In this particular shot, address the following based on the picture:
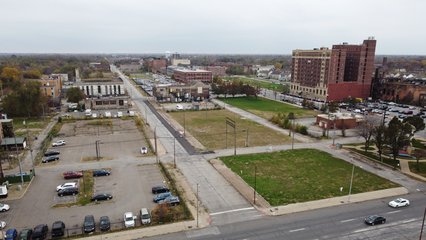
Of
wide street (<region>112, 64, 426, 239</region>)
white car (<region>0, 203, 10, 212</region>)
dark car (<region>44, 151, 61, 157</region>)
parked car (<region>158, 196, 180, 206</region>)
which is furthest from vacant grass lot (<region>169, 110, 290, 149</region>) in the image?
white car (<region>0, 203, 10, 212</region>)

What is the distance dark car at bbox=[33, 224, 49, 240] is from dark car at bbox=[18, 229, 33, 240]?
42cm

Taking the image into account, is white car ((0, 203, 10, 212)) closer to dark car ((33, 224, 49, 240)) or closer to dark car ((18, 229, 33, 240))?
dark car ((18, 229, 33, 240))

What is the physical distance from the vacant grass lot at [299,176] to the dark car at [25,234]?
21.8m

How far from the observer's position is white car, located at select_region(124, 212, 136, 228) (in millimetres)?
27375

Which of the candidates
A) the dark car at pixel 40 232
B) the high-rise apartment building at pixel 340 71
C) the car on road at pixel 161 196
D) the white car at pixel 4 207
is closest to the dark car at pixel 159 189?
the car on road at pixel 161 196

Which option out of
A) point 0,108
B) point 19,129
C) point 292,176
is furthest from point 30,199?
point 0,108

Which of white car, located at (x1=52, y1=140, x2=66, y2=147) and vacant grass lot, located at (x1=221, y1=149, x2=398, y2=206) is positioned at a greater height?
vacant grass lot, located at (x1=221, y1=149, x2=398, y2=206)

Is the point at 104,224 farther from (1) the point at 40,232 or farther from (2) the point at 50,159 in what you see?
(2) the point at 50,159

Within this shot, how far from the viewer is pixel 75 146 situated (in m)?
52.3

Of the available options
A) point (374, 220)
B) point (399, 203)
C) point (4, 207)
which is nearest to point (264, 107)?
point (399, 203)

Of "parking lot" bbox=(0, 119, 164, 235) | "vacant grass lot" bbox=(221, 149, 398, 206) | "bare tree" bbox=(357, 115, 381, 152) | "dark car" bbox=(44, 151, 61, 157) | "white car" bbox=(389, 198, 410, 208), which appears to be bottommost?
"parking lot" bbox=(0, 119, 164, 235)

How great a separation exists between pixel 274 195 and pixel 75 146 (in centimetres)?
3496

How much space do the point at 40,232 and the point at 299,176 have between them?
28.4m

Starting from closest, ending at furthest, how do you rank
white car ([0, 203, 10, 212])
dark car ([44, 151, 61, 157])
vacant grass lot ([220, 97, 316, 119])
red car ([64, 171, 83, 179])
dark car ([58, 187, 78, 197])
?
white car ([0, 203, 10, 212]) → dark car ([58, 187, 78, 197]) → red car ([64, 171, 83, 179]) → dark car ([44, 151, 61, 157]) → vacant grass lot ([220, 97, 316, 119])
